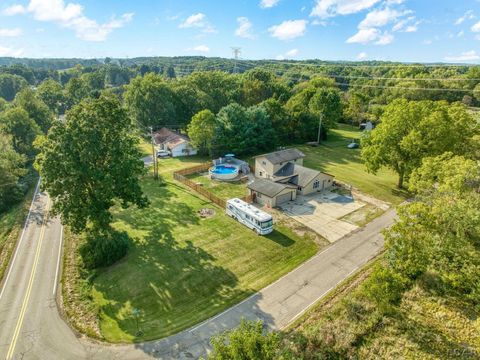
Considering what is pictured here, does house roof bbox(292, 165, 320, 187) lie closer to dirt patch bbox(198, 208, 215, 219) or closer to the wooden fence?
the wooden fence

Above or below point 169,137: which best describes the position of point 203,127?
above

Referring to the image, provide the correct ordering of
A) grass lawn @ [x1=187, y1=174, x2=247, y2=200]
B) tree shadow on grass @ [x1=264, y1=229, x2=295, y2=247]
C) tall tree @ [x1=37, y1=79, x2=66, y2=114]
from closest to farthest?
tree shadow on grass @ [x1=264, y1=229, x2=295, y2=247]
grass lawn @ [x1=187, y1=174, x2=247, y2=200]
tall tree @ [x1=37, y1=79, x2=66, y2=114]

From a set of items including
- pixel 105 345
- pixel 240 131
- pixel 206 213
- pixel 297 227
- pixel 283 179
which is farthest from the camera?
pixel 240 131

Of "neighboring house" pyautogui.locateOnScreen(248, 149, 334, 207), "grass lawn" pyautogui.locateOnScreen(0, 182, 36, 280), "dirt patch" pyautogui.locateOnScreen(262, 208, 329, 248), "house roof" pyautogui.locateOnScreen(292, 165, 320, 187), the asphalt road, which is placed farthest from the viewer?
"house roof" pyautogui.locateOnScreen(292, 165, 320, 187)

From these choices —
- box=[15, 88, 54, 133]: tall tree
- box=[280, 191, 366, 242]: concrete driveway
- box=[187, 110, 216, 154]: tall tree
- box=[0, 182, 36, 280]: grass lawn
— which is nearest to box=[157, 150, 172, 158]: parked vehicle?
box=[187, 110, 216, 154]: tall tree

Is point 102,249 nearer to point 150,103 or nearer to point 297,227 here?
point 297,227

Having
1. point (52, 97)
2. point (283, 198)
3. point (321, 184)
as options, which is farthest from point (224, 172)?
point (52, 97)

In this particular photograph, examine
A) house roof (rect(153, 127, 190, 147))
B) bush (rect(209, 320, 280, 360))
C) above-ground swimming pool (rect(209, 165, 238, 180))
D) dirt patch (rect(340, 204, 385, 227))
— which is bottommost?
dirt patch (rect(340, 204, 385, 227))
